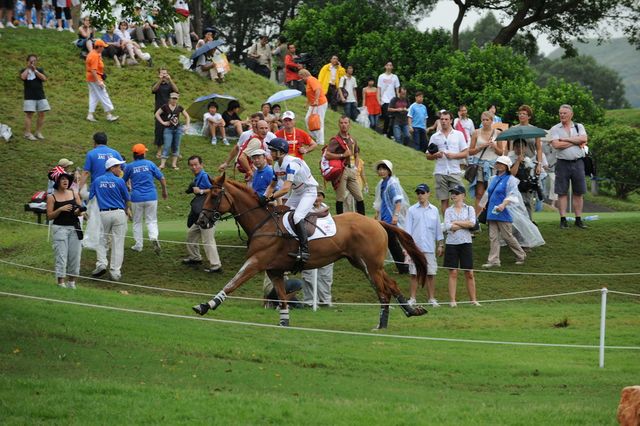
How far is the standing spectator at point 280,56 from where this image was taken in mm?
46938

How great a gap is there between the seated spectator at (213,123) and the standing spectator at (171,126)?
180cm

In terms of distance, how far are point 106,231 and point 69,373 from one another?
9424mm

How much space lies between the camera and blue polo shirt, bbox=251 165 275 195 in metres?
24.1

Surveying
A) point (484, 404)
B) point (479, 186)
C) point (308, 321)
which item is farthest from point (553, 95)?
point (484, 404)

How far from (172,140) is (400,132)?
9.77m

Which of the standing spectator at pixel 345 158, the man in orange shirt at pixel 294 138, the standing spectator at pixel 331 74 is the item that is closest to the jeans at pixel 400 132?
the standing spectator at pixel 331 74

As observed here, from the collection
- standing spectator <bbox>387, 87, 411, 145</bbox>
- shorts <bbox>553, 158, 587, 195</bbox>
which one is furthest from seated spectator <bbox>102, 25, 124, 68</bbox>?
shorts <bbox>553, 158, 587, 195</bbox>

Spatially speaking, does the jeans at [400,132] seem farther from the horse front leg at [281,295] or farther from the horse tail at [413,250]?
the horse front leg at [281,295]

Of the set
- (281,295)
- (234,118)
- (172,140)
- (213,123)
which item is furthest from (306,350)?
(213,123)

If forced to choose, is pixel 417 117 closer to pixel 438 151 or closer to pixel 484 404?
pixel 438 151

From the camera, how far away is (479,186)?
93.1 feet

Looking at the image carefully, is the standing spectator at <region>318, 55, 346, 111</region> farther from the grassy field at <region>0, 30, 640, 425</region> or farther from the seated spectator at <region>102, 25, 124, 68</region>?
the grassy field at <region>0, 30, 640, 425</region>

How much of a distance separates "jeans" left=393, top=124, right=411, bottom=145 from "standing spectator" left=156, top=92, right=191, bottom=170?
906 cm

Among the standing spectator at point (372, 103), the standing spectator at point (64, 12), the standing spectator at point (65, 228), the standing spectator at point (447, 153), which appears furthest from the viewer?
the standing spectator at point (64, 12)
